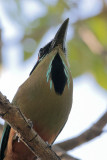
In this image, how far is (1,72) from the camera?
290 inches

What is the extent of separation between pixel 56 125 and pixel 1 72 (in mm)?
3042

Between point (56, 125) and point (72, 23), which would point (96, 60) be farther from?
point (56, 125)

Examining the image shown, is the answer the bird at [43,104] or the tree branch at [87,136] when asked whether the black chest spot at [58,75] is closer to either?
the bird at [43,104]

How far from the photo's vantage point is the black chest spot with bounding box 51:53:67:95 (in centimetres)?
456

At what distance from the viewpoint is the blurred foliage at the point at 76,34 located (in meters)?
7.24

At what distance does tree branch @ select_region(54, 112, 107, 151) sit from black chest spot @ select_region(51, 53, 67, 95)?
1.18 meters

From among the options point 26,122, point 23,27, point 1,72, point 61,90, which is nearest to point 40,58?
point 61,90

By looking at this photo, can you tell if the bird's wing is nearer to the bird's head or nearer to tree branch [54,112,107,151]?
the bird's head

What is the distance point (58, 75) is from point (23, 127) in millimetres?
1137

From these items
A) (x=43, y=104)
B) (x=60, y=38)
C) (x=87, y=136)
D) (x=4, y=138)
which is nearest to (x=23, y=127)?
(x=43, y=104)

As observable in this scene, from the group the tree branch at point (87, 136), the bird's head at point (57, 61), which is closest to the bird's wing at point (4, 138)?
the bird's head at point (57, 61)

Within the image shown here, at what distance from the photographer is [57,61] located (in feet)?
16.3

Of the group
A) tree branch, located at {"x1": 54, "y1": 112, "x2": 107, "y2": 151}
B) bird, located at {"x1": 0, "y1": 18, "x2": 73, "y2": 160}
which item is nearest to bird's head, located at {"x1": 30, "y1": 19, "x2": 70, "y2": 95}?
bird, located at {"x1": 0, "y1": 18, "x2": 73, "y2": 160}

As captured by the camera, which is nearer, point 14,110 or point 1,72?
point 14,110
